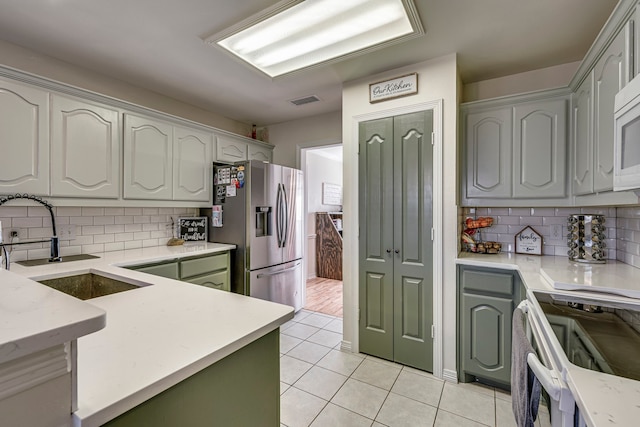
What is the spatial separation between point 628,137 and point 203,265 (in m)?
2.86

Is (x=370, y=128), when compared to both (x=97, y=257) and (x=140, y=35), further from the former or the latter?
(x=97, y=257)

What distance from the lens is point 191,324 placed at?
96cm

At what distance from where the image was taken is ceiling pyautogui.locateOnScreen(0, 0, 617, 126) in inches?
67.7

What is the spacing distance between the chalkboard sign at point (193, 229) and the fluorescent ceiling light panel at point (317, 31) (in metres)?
1.75

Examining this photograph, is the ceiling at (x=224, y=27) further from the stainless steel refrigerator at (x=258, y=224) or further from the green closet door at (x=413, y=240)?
the stainless steel refrigerator at (x=258, y=224)

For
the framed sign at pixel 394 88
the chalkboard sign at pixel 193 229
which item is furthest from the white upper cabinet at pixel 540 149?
the chalkboard sign at pixel 193 229

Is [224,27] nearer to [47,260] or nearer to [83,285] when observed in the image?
[83,285]

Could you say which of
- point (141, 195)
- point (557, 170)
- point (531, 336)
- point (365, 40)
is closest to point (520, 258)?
point (557, 170)

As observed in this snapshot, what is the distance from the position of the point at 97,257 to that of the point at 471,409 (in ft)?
9.66

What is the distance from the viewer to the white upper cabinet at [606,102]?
1.36 metres

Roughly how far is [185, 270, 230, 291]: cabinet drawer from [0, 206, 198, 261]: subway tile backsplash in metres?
0.72

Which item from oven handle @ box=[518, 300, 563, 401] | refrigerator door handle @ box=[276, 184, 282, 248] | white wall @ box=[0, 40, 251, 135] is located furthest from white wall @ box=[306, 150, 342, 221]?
oven handle @ box=[518, 300, 563, 401]

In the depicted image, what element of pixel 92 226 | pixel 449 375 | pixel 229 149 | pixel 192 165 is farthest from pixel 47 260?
pixel 449 375

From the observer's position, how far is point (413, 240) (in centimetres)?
233
